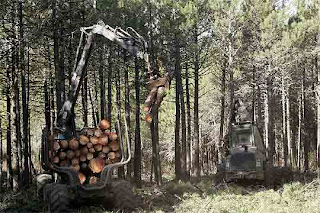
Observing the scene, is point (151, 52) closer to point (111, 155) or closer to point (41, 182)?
point (41, 182)

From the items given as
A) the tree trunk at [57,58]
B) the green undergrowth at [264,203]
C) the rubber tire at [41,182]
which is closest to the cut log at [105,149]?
the green undergrowth at [264,203]

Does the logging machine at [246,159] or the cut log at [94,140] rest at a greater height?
the cut log at [94,140]

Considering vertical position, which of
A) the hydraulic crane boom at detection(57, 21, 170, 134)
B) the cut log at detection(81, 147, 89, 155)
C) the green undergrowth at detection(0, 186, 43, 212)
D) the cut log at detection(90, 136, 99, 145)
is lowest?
the green undergrowth at detection(0, 186, 43, 212)

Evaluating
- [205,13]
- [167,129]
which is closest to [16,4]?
[205,13]

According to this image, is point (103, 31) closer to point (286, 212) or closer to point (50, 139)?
point (50, 139)

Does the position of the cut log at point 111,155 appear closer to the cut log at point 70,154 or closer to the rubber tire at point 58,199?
the cut log at point 70,154

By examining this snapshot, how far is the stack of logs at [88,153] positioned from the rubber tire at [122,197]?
2.27 feet

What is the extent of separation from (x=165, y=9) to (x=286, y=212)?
14216 millimetres

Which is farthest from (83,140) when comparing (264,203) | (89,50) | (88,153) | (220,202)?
(264,203)

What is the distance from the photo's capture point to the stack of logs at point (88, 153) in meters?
10.6

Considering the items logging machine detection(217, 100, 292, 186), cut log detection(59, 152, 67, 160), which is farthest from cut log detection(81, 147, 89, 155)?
logging machine detection(217, 100, 292, 186)

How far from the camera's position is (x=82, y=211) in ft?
32.7

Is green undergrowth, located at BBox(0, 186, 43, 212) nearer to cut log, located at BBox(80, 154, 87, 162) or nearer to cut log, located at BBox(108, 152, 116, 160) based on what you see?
cut log, located at BBox(80, 154, 87, 162)

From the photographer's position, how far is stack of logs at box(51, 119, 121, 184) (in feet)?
34.9
